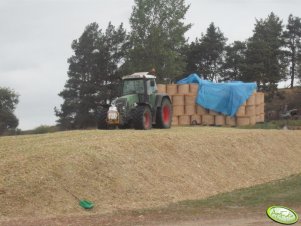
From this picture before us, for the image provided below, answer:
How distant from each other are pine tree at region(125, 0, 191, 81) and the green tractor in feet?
78.3

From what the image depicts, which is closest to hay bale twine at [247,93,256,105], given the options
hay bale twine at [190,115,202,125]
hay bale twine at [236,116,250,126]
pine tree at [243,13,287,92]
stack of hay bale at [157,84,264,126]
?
stack of hay bale at [157,84,264,126]

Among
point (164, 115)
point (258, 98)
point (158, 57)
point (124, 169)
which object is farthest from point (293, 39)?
point (124, 169)

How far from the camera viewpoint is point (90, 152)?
13766 mm

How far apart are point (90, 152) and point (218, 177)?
14.1 feet

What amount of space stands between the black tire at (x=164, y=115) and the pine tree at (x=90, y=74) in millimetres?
26939

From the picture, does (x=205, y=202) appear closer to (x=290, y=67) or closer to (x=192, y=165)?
(x=192, y=165)

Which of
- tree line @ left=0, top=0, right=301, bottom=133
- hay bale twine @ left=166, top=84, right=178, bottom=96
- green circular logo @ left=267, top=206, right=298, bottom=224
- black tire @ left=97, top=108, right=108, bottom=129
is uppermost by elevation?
tree line @ left=0, top=0, right=301, bottom=133

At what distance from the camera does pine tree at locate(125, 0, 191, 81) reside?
47.0 m

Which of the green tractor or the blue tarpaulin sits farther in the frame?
the blue tarpaulin

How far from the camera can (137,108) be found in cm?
2059

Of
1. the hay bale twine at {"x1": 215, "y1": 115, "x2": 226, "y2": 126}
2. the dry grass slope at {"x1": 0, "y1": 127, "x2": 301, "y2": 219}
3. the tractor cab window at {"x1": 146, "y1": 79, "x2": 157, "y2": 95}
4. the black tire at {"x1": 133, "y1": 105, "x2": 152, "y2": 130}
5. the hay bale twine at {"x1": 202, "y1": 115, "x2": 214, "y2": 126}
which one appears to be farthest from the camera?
A: the hay bale twine at {"x1": 202, "y1": 115, "x2": 214, "y2": 126}

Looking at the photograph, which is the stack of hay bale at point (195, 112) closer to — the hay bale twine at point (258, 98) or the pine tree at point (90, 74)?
the hay bale twine at point (258, 98)

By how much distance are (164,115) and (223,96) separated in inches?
324

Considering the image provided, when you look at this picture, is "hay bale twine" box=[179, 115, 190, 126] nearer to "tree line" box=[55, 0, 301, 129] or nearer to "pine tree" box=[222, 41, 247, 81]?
"tree line" box=[55, 0, 301, 129]
